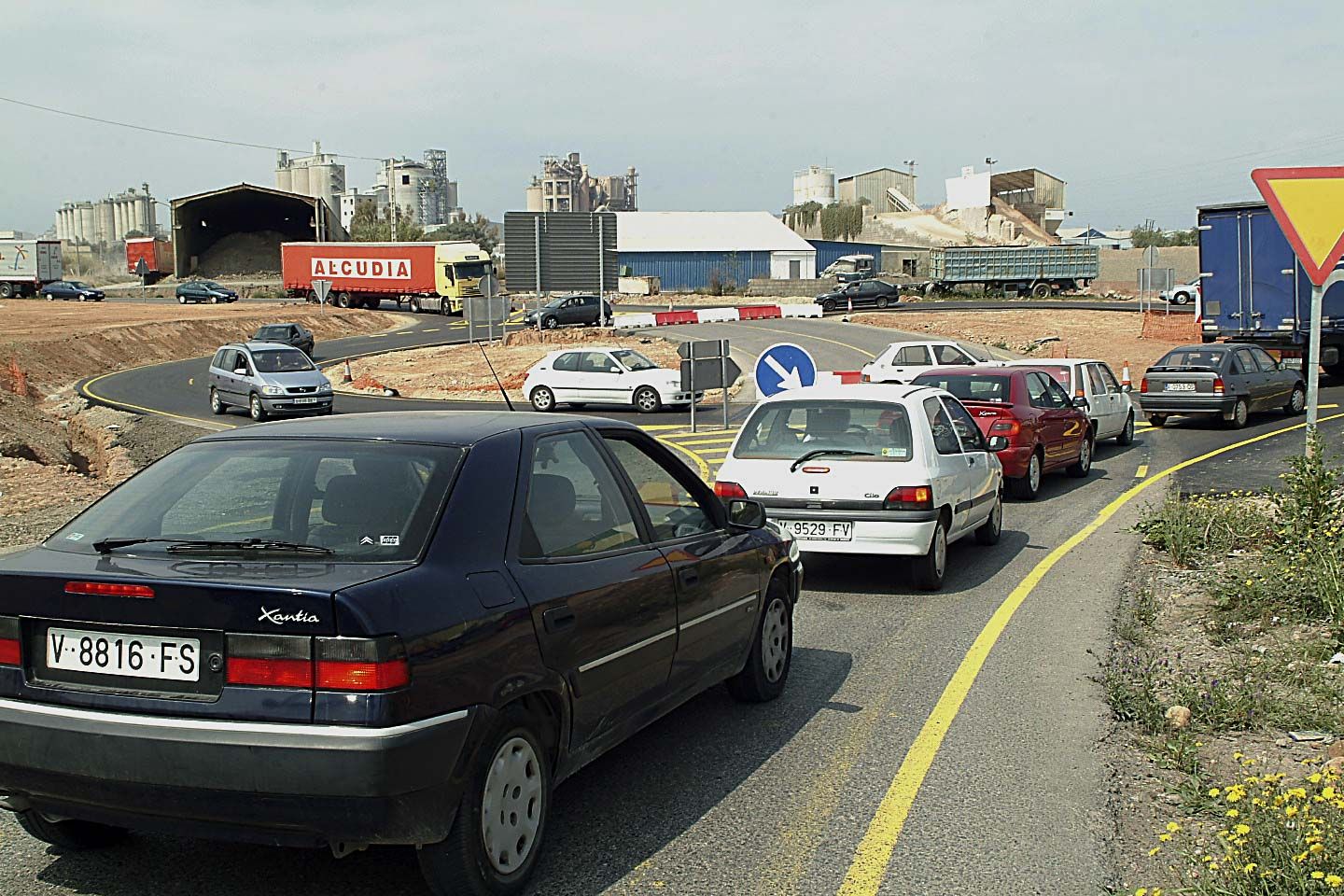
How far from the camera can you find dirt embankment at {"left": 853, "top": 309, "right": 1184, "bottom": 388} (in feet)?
136

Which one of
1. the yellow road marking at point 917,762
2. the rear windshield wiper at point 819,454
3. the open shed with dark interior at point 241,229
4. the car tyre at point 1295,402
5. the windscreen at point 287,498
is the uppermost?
the open shed with dark interior at point 241,229

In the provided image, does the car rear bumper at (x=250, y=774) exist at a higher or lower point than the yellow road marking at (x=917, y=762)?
higher

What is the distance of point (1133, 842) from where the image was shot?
5.08 meters

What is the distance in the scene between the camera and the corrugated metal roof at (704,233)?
9631 centimetres

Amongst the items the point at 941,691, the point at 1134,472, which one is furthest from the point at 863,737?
the point at 1134,472

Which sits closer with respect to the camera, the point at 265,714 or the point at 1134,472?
the point at 265,714

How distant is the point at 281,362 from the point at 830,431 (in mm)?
22885

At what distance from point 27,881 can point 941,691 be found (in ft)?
15.1

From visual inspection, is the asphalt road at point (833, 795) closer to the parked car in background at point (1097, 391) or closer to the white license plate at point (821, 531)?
the white license plate at point (821, 531)

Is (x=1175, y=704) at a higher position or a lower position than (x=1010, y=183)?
lower

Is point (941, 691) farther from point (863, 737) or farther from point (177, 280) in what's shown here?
point (177, 280)

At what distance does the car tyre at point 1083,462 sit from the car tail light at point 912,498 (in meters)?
8.13

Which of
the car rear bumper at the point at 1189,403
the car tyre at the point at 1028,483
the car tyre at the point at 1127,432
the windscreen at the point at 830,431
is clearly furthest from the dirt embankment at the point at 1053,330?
the windscreen at the point at 830,431

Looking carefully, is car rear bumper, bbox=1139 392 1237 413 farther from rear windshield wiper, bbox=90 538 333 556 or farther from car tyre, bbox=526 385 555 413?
rear windshield wiper, bbox=90 538 333 556
